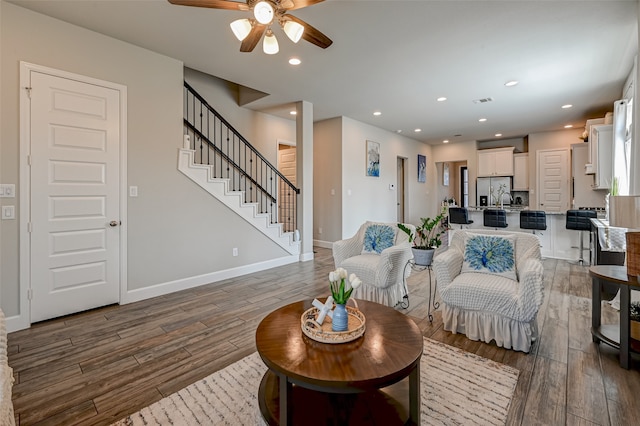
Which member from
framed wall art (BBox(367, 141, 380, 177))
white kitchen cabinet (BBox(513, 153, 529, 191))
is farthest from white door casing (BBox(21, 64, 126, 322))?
white kitchen cabinet (BBox(513, 153, 529, 191))

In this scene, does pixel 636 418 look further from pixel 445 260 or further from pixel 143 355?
pixel 143 355

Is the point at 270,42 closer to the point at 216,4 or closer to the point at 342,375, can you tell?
the point at 216,4

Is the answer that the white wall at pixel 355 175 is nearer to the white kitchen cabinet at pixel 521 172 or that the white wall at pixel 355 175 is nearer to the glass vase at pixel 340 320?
the white kitchen cabinet at pixel 521 172

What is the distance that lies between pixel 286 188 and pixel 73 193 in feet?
13.4

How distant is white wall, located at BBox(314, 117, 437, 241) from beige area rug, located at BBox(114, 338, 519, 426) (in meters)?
4.35

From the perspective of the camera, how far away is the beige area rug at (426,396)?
159 centimetres

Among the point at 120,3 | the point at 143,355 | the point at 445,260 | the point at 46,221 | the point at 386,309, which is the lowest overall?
the point at 143,355

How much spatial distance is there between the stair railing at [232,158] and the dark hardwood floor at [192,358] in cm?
238

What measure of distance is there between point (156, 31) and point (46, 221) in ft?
7.18

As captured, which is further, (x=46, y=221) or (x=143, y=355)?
(x=46, y=221)

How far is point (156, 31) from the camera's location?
3064 mm

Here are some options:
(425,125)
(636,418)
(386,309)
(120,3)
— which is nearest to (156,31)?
(120,3)

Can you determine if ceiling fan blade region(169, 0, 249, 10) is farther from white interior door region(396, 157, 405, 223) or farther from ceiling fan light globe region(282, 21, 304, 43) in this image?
white interior door region(396, 157, 405, 223)

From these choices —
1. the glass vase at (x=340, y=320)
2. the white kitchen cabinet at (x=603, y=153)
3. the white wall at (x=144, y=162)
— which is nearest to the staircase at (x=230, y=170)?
the white wall at (x=144, y=162)
